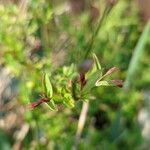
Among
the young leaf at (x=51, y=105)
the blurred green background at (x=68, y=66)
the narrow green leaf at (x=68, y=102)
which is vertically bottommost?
the blurred green background at (x=68, y=66)

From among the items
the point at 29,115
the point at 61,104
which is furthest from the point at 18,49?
the point at 61,104

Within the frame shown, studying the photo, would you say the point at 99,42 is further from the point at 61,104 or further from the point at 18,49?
the point at 61,104

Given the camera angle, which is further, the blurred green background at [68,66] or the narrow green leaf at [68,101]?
the blurred green background at [68,66]

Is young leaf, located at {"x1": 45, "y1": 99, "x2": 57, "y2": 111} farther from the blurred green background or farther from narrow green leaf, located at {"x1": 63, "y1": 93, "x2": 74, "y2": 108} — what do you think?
the blurred green background

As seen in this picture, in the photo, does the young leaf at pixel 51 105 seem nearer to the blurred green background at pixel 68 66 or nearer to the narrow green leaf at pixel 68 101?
the narrow green leaf at pixel 68 101

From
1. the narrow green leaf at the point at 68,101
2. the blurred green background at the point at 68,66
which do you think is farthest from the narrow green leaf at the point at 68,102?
the blurred green background at the point at 68,66

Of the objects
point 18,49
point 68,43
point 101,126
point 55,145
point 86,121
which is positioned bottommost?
point 101,126

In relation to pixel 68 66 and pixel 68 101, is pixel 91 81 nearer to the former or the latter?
pixel 68 101

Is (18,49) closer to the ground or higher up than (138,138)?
higher up
